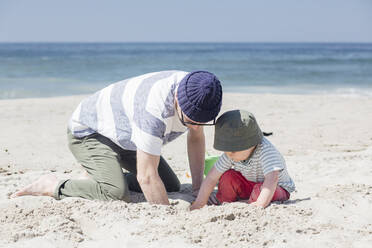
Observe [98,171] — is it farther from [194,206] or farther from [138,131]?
[194,206]

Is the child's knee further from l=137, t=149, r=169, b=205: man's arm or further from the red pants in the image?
l=137, t=149, r=169, b=205: man's arm

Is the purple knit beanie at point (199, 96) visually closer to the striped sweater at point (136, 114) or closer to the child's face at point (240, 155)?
the striped sweater at point (136, 114)

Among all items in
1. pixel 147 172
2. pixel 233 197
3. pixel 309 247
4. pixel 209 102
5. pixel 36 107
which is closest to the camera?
pixel 309 247

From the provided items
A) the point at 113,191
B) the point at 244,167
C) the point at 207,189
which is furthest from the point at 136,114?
the point at 244,167

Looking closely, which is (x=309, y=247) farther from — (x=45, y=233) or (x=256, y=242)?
(x=45, y=233)

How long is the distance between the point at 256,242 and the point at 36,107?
615 cm

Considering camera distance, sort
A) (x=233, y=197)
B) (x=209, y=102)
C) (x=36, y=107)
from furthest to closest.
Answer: (x=36, y=107)
(x=233, y=197)
(x=209, y=102)

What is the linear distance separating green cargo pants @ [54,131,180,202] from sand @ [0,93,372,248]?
4.6 inches

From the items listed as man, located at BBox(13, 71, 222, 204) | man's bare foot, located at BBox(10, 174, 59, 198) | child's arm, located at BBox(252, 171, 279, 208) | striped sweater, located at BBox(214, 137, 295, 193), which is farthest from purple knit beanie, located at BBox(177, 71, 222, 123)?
man's bare foot, located at BBox(10, 174, 59, 198)

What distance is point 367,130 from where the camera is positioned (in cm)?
582

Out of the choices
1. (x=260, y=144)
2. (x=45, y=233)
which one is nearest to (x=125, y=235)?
(x=45, y=233)

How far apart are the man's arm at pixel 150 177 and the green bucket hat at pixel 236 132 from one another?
0.43 m

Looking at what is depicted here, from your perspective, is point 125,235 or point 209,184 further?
point 209,184

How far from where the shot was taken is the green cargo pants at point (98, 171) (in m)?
3.02
